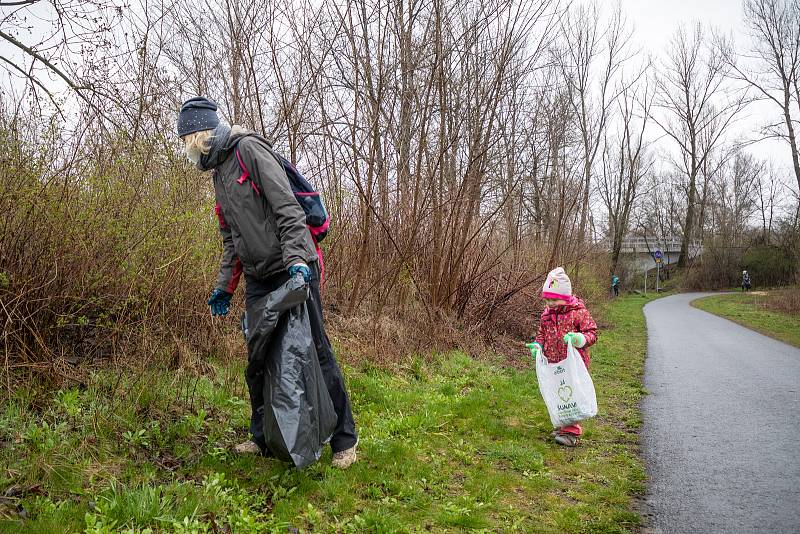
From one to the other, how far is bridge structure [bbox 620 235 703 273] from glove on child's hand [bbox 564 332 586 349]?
119 feet

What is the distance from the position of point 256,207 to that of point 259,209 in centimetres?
2

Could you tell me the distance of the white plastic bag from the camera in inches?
196

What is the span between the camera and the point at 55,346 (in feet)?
15.0

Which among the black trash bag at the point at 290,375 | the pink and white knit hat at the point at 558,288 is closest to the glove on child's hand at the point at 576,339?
the pink and white knit hat at the point at 558,288

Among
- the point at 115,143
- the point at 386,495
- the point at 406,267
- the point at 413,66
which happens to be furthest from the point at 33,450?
the point at 413,66

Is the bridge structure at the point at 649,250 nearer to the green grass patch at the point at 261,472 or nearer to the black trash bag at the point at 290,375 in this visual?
the green grass patch at the point at 261,472

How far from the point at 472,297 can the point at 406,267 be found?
2385 mm

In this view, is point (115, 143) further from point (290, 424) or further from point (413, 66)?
point (413, 66)

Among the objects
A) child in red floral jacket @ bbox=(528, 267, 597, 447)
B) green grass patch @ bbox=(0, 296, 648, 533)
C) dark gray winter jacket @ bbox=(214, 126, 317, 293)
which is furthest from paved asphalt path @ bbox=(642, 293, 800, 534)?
dark gray winter jacket @ bbox=(214, 126, 317, 293)

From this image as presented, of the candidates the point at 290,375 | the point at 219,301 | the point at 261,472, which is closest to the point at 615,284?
the point at 219,301

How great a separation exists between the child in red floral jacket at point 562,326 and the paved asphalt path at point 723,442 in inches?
29.6

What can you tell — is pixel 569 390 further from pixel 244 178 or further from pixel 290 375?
pixel 244 178

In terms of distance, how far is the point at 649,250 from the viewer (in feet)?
163

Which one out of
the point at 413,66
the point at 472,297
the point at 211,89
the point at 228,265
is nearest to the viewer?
the point at 228,265
